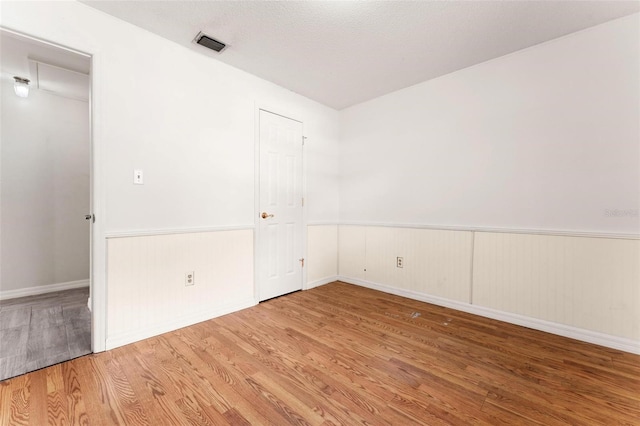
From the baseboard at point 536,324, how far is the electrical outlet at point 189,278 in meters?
2.34

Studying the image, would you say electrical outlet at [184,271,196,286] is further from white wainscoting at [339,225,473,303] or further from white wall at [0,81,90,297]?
white wall at [0,81,90,297]

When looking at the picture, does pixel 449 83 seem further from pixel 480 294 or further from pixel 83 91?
pixel 83 91

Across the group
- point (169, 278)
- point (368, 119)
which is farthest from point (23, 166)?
point (368, 119)

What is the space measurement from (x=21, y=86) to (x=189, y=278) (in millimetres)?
2867

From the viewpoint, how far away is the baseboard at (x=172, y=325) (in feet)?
7.07

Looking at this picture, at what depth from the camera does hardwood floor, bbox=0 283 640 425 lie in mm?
1449

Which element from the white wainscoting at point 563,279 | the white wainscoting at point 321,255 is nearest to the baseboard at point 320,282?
the white wainscoting at point 321,255

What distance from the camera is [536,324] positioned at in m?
2.51

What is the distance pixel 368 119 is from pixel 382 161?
Result: 0.66m

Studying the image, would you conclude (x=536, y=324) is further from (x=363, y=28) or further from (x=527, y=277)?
(x=363, y=28)

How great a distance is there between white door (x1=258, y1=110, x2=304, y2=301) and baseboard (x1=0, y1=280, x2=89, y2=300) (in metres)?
2.63

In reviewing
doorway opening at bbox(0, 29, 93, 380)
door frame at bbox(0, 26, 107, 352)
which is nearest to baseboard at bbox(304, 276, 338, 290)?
door frame at bbox(0, 26, 107, 352)

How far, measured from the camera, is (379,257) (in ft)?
12.1

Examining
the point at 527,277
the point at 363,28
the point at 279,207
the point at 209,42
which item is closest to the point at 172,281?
the point at 279,207
